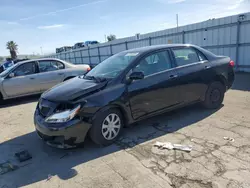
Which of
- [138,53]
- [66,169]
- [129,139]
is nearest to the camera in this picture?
[66,169]

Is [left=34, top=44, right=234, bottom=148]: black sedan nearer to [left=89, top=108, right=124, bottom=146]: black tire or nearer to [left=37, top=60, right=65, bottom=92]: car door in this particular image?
[left=89, top=108, right=124, bottom=146]: black tire

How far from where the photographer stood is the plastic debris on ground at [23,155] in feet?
11.7

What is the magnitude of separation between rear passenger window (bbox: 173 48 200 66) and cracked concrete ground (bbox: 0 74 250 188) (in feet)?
4.10

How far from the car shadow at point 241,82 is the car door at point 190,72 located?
2964 millimetres

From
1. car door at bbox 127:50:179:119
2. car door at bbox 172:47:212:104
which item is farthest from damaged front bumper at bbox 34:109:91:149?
car door at bbox 172:47:212:104

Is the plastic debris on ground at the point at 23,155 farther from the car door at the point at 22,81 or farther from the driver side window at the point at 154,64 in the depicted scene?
the car door at the point at 22,81

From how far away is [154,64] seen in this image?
434 cm

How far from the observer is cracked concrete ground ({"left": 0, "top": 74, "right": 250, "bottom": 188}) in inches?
107

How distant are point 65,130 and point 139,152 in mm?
1235

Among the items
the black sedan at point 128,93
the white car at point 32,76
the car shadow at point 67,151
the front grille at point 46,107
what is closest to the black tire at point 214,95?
the black sedan at point 128,93

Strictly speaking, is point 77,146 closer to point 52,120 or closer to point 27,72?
point 52,120

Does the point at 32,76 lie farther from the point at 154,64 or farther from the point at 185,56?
the point at 185,56

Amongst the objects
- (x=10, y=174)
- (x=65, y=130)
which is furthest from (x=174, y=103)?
(x=10, y=174)

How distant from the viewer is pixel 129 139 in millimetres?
3955
